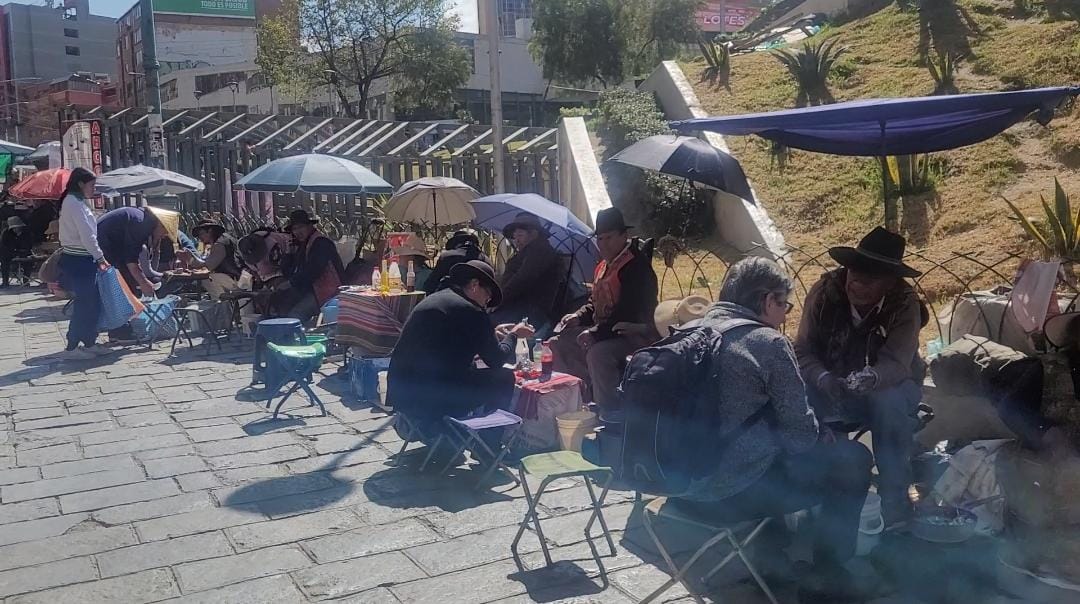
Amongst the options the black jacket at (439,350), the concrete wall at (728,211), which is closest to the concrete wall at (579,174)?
the concrete wall at (728,211)

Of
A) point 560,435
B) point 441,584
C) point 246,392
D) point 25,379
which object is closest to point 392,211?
point 246,392

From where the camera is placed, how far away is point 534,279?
24.2 ft

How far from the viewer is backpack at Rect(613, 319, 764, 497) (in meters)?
3.29

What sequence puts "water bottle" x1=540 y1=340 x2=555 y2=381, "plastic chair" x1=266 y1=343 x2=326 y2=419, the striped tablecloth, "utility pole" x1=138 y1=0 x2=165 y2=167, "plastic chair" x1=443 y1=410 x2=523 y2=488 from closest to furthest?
1. "plastic chair" x1=443 y1=410 x2=523 y2=488
2. "water bottle" x1=540 y1=340 x2=555 y2=381
3. "plastic chair" x1=266 y1=343 x2=326 y2=419
4. the striped tablecloth
5. "utility pole" x1=138 y1=0 x2=165 y2=167

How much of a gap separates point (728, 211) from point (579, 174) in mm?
2151

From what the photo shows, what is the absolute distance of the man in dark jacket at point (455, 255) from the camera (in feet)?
24.3

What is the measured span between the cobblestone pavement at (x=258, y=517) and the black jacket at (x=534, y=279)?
1477mm

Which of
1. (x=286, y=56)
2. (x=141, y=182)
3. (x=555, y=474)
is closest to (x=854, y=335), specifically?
(x=555, y=474)

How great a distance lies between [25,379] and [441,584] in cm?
601

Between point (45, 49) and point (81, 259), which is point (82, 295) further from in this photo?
point (45, 49)

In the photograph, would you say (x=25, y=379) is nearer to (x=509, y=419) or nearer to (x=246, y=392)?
(x=246, y=392)

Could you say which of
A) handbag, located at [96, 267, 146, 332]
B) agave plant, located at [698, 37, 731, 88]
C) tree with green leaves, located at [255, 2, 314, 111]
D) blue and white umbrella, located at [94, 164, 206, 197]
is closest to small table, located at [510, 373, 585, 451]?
handbag, located at [96, 267, 146, 332]

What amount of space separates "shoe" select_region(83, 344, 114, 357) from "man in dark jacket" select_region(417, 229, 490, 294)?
3.87m

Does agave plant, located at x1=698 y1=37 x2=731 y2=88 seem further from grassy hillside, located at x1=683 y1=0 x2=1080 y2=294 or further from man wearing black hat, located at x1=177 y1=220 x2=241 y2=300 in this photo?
man wearing black hat, located at x1=177 y1=220 x2=241 y2=300
